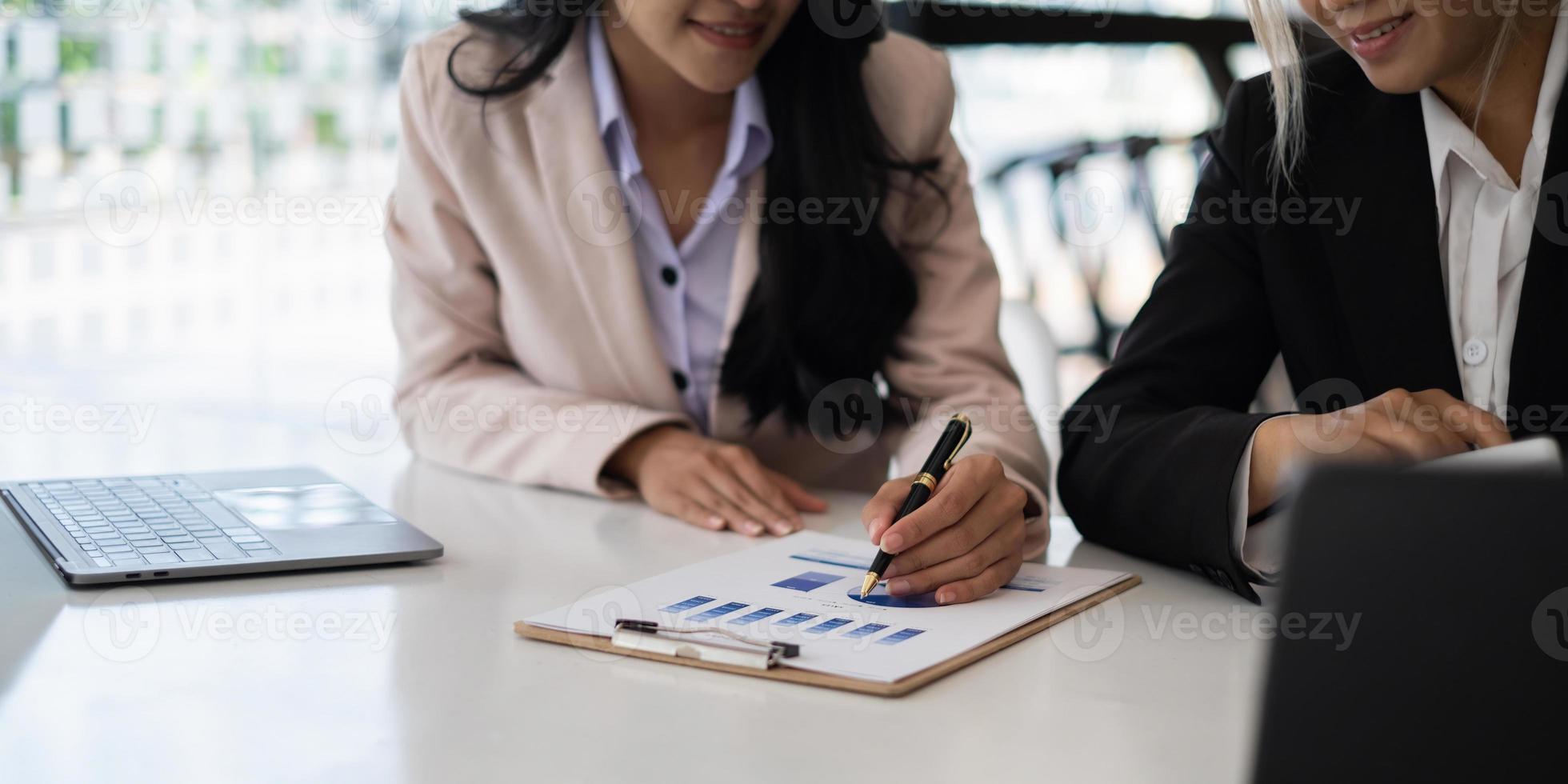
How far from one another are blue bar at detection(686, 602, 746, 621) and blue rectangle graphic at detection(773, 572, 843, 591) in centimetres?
6

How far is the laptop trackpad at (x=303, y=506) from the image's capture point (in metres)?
1.16

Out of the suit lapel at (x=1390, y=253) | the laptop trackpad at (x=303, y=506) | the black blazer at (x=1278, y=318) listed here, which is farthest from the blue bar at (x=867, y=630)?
the suit lapel at (x=1390, y=253)

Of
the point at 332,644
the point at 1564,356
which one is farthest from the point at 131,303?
the point at 1564,356

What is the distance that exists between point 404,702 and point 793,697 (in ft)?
0.73

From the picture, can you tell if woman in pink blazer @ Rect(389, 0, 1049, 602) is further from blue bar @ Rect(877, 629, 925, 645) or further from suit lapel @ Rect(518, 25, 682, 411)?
blue bar @ Rect(877, 629, 925, 645)

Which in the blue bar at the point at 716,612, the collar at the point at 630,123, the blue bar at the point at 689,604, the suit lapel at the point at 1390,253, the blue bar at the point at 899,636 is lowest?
the blue bar at the point at 689,604

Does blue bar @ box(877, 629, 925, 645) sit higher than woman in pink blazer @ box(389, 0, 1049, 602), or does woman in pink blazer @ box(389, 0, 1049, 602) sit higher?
woman in pink blazer @ box(389, 0, 1049, 602)

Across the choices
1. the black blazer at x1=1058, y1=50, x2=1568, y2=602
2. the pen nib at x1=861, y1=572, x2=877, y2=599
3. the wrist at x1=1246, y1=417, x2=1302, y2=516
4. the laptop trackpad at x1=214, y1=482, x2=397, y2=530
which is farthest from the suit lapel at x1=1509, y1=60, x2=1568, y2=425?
the laptop trackpad at x1=214, y1=482, x2=397, y2=530

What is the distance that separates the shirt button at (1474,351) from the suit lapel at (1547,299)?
39 mm

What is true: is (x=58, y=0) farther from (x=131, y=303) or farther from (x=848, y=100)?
(x=848, y=100)

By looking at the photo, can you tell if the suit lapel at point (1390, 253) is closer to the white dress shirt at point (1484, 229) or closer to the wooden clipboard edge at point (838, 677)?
the white dress shirt at point (1484, 229)

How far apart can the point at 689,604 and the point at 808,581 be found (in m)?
0.11

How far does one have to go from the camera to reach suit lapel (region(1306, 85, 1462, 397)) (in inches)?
47.3

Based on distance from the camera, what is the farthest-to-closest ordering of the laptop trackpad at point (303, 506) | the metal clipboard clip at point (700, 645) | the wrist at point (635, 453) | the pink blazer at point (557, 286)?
the pink blazer at point (557, 286) → the wrist at point (635, 453) → the laptop trackpad at point (303, 506) → the metal clipboard clip at point (700, 645)
